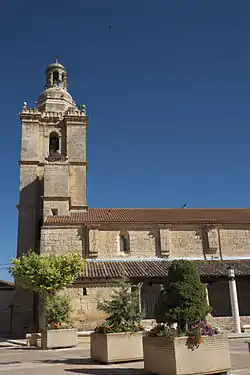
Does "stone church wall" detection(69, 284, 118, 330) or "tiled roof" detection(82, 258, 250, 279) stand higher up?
"tiled roof" detection(82, 258, 250, 279)

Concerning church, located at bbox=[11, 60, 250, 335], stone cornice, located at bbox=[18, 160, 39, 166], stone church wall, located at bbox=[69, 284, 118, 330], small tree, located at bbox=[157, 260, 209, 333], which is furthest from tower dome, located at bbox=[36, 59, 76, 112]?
small tree, located at bbox=[157, 260, 209, 333]

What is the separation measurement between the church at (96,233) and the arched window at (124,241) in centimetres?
8

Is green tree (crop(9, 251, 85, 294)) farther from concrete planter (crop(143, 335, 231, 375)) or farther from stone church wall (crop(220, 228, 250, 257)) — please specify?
stone church wall (crop(220, 228, 250, 257))

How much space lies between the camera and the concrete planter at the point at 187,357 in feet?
25.7

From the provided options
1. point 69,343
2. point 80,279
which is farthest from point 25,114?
point 69,343

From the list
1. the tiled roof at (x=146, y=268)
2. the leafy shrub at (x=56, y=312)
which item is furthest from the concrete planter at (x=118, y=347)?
the tiled roof at (x=146, y=268)

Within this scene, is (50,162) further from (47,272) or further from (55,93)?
(47,272)

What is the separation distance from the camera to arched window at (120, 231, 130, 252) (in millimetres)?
27875

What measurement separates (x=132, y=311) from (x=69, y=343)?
23.1ft

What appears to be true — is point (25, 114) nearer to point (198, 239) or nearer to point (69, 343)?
point (198, 239)

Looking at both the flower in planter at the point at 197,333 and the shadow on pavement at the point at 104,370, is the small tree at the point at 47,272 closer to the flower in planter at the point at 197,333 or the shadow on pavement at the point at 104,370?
the shadow on pavement at the point at 104,370

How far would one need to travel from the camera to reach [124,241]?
2822cm

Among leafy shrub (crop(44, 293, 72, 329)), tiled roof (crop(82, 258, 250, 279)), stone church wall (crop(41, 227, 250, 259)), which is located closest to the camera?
leafy shrub (crop(44, 293, 72, 329))

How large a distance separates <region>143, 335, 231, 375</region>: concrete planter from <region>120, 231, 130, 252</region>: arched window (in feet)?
63.2
